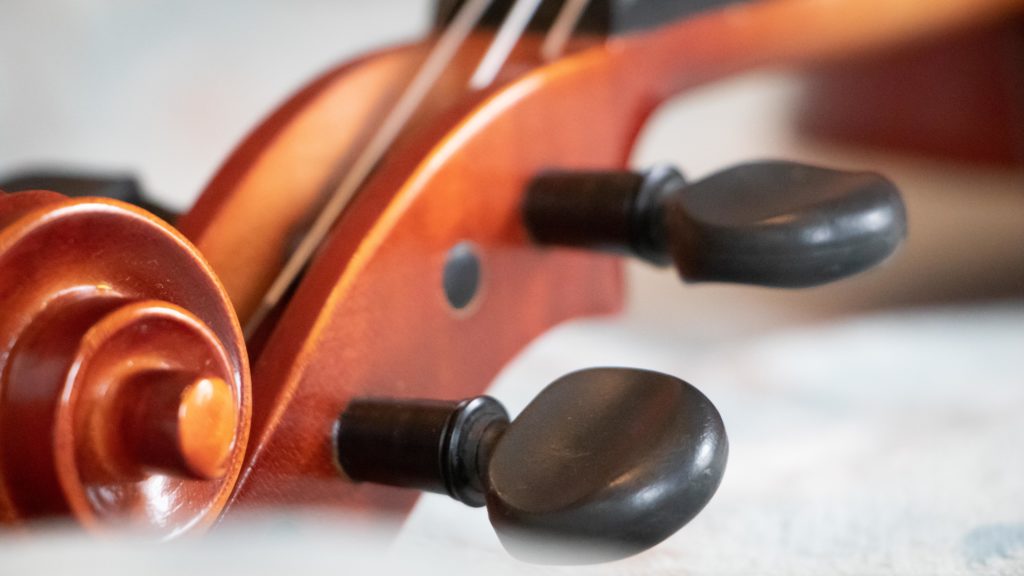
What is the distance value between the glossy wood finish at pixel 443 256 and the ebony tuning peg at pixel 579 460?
40mm

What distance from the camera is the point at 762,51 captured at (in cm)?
68

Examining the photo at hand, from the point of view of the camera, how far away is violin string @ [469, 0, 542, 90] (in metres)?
0.56

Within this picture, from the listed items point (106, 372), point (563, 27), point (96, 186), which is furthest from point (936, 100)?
point (106, 372)

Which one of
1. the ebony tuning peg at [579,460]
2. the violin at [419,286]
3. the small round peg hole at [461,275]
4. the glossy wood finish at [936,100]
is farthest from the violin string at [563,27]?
the glossy wood finish at [936,100]

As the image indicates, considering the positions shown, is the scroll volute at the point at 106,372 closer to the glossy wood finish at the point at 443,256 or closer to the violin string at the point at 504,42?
the glossy wood finish at the point at 443,256

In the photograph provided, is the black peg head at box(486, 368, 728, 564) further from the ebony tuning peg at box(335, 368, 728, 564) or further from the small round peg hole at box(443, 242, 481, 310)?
the small round peg hole at box(443, 242, 481, 310)

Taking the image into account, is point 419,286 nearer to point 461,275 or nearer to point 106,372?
point 461,275

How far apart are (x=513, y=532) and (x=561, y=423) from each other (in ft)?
0.13

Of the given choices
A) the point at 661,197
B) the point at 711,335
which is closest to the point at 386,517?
the point at 661,197

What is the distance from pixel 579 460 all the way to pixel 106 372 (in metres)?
0.13

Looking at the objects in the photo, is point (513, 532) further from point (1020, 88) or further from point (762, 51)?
point (1020, 88)

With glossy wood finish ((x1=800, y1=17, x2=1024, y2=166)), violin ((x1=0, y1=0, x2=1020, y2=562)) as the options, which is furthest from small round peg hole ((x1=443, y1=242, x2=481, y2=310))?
glossy wood finish ((x1=800, y1=17, x2=1024, y2=166))

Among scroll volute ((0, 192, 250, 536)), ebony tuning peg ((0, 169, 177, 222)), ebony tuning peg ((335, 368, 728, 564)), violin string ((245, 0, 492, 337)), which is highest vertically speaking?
scroll volute ((0, 192, 250, 536))

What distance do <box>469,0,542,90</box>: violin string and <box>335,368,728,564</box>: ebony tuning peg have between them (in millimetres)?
252
